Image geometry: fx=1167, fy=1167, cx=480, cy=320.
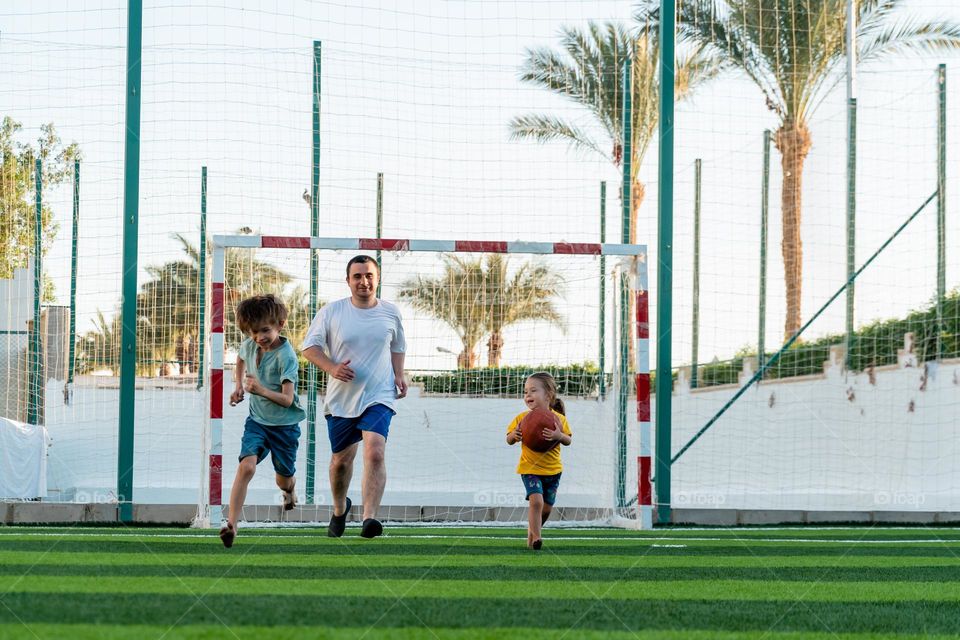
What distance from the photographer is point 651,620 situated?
3861 millimetres

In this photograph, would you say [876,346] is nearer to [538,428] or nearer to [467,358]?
[467,358]

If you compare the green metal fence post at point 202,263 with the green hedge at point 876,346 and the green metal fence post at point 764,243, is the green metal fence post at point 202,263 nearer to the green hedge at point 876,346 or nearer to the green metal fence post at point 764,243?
the green hedge at point 876,346

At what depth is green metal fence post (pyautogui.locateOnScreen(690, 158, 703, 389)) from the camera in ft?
38.2

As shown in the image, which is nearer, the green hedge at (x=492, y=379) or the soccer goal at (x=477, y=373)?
the soccer goal at (x=477, y=373)

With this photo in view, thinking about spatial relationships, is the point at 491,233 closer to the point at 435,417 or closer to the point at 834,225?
the point at 435,417

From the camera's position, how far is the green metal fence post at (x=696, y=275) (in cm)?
1165

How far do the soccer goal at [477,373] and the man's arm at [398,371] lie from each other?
3097 millimetres

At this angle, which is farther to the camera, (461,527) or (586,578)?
(461,527)

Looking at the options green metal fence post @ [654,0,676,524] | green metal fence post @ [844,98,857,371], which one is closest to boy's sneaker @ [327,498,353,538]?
green metal fence post @ [654,0,676,524]

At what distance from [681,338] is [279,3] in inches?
189

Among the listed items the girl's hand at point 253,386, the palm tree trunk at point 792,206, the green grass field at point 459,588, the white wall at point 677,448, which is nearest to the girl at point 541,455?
the green grass field at point 459,588

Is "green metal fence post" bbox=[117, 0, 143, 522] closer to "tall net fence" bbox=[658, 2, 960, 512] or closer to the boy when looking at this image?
the boy

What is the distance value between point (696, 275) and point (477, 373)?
8.08ft

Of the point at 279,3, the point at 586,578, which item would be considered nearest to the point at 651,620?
the point at 586,578
